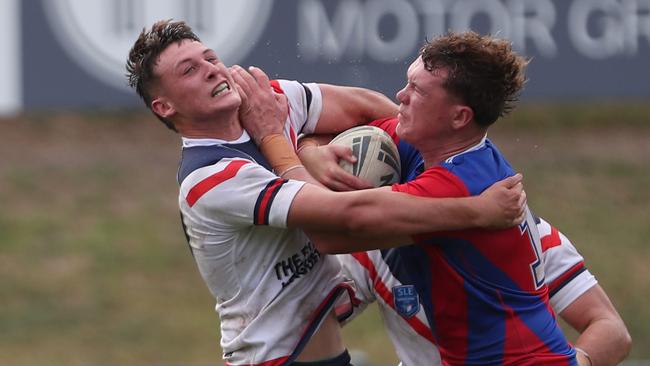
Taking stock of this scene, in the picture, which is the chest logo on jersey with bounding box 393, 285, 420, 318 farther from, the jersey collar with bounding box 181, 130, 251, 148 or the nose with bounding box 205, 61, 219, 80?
the nose with bounding box 205, 61, 219, 80

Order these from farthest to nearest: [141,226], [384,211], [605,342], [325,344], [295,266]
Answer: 1. [141,226]
2. [605,342]
3. [325,344]
4. [295,266]
5. [384,211]

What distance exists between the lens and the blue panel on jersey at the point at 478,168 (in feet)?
15.9

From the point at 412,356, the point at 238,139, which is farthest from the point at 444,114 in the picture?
the point at 412,356

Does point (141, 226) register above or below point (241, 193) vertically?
below

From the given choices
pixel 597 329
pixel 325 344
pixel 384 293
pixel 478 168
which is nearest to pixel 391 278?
pixel 384 293

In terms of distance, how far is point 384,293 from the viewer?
17.8 feet

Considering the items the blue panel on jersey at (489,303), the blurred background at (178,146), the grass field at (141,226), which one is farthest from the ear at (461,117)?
the grass field at (141,226)

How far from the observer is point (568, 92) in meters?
9.78

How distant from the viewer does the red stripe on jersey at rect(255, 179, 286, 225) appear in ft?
15.7

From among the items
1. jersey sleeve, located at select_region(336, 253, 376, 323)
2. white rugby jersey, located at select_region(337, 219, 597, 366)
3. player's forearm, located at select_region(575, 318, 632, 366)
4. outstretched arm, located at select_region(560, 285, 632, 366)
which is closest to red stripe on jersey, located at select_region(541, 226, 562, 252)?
white rugby jersey, located at select_region(337, 219, 597, 366)

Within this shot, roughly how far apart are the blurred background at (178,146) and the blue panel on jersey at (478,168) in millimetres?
2882

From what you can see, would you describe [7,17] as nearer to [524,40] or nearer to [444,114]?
[524,40]

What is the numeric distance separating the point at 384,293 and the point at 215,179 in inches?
36.4

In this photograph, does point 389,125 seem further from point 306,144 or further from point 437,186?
point 437,186
